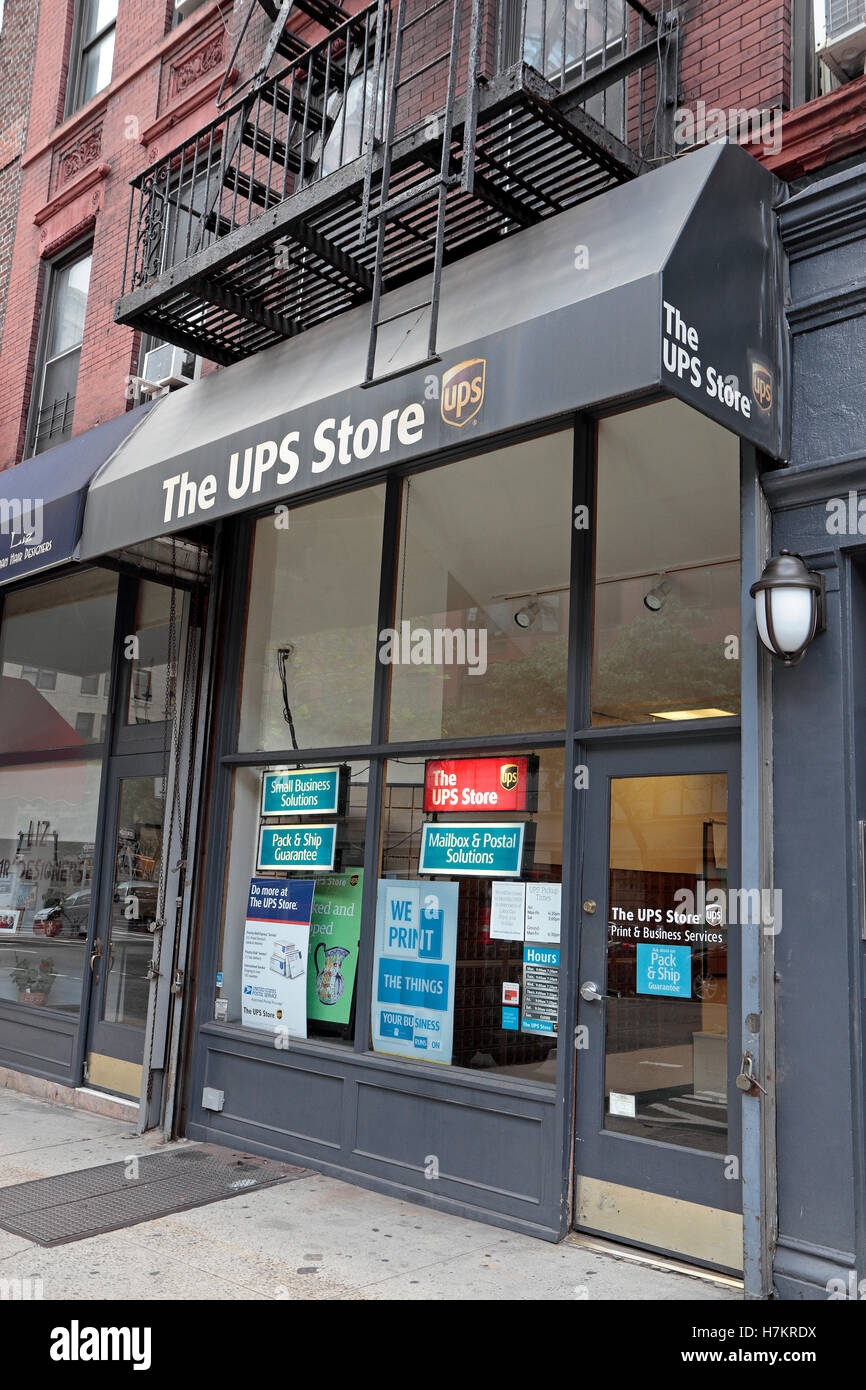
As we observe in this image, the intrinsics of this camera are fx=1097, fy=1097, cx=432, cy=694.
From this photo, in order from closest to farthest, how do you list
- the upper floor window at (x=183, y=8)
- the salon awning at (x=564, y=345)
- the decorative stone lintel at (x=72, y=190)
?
the salon awning at (x=564, y=345) < the upper floor window at (x=183, y=8) < the decorative stone lintel at (x=72, y=190)

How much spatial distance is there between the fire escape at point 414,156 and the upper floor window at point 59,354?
266 centimetres

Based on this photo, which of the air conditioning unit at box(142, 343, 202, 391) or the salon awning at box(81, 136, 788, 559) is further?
the air conditioning unit at box(142, 343, 202, 391)

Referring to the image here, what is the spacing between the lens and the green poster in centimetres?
658

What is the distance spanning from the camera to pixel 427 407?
5.13m

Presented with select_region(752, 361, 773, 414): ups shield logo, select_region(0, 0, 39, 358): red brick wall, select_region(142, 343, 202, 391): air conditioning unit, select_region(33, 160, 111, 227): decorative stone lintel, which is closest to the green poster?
select_region(752, 361, 773, 414): ups shield logo

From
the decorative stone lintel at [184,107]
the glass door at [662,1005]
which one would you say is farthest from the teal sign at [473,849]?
the decorative stone lintel at [184,107]

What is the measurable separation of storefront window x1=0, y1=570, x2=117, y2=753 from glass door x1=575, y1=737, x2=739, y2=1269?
5.13m

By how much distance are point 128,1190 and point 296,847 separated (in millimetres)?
2187

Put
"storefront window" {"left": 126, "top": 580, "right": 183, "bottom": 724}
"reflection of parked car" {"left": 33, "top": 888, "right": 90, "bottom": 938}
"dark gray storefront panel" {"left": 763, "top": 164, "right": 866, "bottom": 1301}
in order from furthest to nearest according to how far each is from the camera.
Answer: "reflection of parked car" {"left": 33, "top": 888, "right": 90, "bottom": 938}
"storefront window" {"left": 126, "top": 580, "right": 183, "bottom": 724}
"dark gray storefront panel" {"left": 763, "top": 164, "right": 866, "bottom": 1301}

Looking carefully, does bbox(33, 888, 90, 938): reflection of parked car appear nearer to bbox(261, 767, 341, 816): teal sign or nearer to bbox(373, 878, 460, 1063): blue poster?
bbox(261, 767, 341, 816): teal sign

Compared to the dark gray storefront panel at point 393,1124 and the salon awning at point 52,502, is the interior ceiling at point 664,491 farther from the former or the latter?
the salon awning at point 52,502

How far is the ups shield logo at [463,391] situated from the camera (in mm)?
4941

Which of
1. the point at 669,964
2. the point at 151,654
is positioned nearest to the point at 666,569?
the point at 669,964

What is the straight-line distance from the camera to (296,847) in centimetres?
709
